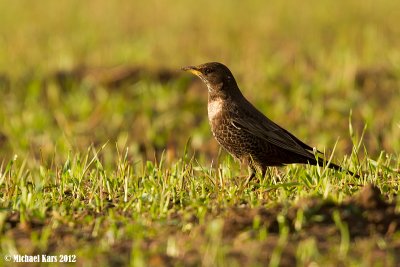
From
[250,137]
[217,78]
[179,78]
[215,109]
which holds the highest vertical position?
[179,78]

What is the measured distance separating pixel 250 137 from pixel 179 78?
4.75 m

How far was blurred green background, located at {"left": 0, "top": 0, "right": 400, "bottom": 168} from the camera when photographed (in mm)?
10039

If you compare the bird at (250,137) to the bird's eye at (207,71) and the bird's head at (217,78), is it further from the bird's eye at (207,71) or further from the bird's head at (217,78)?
the bird's eye at (207,71)

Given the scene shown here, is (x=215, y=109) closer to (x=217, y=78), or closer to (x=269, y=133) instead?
(x=217, y=78)

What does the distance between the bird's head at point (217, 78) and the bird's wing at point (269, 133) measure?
33cm

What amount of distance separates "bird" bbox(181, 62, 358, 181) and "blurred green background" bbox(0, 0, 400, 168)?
175cm

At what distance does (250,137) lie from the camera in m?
6.52

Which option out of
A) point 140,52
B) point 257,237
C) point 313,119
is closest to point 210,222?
point 257,237

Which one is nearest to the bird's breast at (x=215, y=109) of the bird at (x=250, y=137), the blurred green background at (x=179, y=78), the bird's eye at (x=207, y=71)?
the bird at (x=250, y=137)

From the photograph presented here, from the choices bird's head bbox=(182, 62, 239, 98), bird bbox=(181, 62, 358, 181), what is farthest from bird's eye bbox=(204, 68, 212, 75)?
bird bbox=(181, 62, 358, 181)

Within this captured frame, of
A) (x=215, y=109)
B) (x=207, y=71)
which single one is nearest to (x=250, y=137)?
(x=215, y=109)

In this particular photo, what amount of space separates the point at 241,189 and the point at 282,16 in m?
10.1

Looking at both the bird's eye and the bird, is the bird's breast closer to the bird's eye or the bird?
the bird

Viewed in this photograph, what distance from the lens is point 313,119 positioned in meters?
10.3
